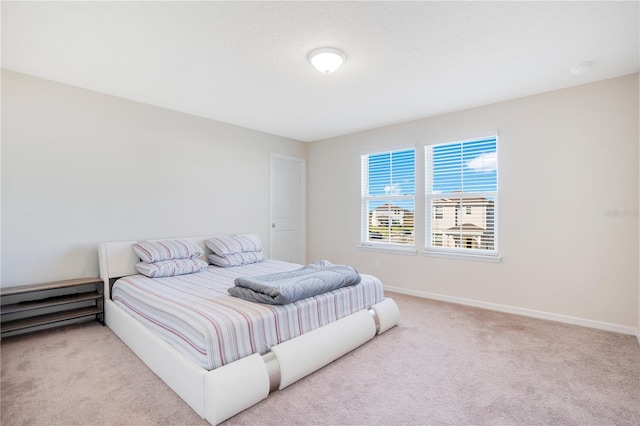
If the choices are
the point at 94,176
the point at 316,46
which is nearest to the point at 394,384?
the point at 316,46

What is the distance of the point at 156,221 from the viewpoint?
12.1 feet

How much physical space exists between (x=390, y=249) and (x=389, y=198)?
2.45ft

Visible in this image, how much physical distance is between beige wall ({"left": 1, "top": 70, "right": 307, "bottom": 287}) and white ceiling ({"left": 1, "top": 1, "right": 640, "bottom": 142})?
27 cm

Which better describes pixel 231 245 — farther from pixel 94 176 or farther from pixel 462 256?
pixel 462 256

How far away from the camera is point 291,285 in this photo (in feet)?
7.34

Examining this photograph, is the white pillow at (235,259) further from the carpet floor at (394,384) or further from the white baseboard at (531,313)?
the white baseboard at (531,313)

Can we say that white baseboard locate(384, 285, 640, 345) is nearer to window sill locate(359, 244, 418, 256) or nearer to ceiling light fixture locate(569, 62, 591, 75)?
window sill locate(359, 244, 418, 256)

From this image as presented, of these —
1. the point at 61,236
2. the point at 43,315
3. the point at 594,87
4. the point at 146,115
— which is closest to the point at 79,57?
the point at 146,115

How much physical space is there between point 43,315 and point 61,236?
2.44 feet

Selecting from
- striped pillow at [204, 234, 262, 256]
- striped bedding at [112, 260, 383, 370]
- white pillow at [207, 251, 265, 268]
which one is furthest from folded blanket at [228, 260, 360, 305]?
striped pillow at [204, 234, 262, 256]

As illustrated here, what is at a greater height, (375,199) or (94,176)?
(94,176)

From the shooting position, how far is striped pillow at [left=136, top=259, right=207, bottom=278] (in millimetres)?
3080

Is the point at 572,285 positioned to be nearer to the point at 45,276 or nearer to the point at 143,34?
the point at 143,34

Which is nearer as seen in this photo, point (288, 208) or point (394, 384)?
point (394, 384)
